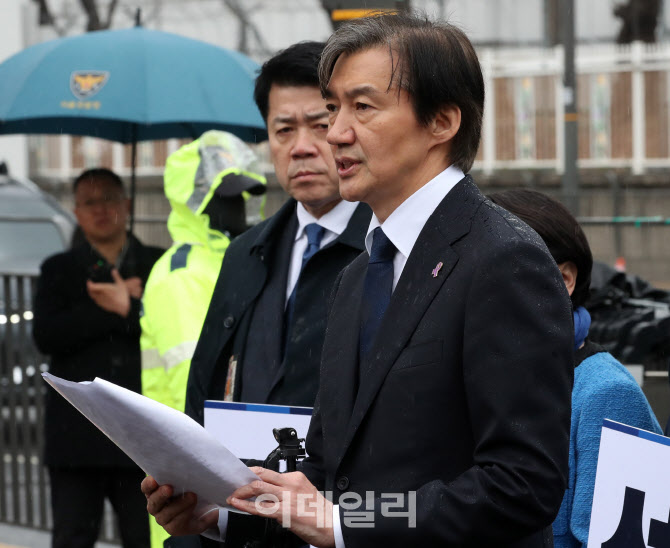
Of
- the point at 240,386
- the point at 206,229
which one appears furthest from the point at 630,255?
the point at 240,386

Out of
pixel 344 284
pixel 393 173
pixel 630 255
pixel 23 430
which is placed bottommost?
pixel 23 430

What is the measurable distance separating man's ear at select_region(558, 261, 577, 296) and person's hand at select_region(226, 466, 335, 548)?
1.34 m

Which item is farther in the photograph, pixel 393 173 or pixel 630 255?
pixel 630 255

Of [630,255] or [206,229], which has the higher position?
[206,229]

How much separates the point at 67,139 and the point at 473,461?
80.0ft

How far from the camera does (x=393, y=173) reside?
2.34 metres

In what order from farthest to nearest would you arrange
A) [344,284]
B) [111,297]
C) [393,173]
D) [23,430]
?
[23,430] → [111,297] → [344,284] → [393,173]

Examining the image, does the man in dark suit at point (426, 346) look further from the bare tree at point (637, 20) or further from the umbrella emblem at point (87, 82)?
the bare tree at point (637, 20)

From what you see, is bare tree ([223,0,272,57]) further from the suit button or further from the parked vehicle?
the suit button

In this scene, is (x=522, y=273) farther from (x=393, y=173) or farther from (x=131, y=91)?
(x=131, y=91)

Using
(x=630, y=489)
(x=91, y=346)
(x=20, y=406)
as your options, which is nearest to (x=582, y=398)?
(x=630, y=489)

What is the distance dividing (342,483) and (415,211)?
1.80 feet

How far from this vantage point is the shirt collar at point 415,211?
7.68 feet

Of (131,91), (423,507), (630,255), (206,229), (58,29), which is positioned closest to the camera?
(423,507)
